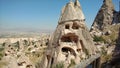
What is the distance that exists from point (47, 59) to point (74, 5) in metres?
5.70

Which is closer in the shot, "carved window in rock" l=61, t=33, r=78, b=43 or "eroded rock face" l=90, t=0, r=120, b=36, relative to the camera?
"carved window in rock" l=61, t=33, r=78, b=43

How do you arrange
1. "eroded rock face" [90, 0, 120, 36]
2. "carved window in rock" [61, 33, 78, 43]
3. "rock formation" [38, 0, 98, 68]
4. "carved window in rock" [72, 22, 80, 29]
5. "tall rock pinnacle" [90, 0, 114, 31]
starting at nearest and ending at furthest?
"rock formation" [38, 0, 98, 68] < "carved window in rock" [61, 33, 78, 43] < "carved window in rock" [72, 22, 80, 29] < "eroded rock face" [90, 0, 120, 36] < "tall rock pinnacle" [90, 0, 114, 31]

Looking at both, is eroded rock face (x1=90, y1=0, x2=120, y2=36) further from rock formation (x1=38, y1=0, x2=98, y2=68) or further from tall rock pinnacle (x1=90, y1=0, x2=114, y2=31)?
rock formation (x1=38, y1=0, x2=98, y2=68)

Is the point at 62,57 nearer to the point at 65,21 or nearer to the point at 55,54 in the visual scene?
the point at 55,54

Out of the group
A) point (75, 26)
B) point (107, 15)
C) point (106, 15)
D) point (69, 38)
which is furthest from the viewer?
point (106, 15)

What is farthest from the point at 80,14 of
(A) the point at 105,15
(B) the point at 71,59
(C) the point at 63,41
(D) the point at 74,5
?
(A) the point at 105,15

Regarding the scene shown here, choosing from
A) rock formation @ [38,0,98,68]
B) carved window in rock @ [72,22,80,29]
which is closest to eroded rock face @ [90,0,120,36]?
carved window in rock @ [72,22,80,29]

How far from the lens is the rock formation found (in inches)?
763

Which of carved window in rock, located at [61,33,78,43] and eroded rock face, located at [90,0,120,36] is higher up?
eroded rock face, located at [90,0,120,36]

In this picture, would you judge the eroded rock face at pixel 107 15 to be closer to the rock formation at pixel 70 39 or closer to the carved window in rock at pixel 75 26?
the carved window in rock at pixel 75 26

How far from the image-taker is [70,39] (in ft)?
67.5

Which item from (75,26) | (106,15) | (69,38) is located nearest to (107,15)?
(106,15)

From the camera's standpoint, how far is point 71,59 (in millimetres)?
18984

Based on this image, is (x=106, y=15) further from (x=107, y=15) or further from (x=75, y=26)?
(x=75, y=26)
